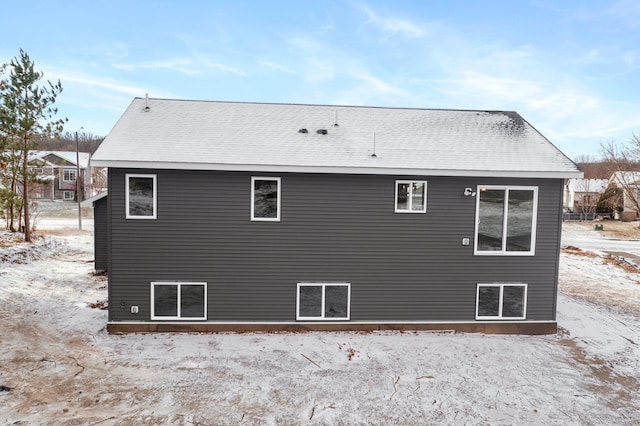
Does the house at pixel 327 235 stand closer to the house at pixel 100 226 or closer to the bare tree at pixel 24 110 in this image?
the house at pixel 100 226

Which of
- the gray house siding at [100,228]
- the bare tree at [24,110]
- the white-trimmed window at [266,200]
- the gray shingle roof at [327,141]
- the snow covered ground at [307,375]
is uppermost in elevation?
the bare tree at [24,110]

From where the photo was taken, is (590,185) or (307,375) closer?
(307,375)

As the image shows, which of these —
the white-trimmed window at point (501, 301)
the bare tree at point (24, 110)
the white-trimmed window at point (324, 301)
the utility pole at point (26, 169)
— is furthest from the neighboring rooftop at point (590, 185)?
the utility pole at point (26, 169)

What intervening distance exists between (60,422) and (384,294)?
7137mm

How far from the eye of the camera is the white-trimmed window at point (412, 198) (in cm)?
973

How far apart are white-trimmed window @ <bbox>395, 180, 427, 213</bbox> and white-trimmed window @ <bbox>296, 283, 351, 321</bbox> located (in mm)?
2527

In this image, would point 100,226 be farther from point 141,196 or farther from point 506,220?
point 506,220

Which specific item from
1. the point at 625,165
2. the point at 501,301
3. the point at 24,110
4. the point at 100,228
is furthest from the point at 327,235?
the point at 625,165

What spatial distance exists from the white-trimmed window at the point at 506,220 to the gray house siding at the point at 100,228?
12852mm

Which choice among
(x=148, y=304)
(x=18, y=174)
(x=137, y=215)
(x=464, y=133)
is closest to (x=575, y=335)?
(x=464, y=133)

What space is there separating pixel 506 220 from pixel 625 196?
145ft

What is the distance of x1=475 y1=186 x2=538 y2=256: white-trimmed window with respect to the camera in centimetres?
984

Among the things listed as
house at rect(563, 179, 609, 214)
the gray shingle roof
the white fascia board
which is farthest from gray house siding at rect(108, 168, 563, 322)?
house at rect(563, 179, 609, 214)

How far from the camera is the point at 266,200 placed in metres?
9.50
